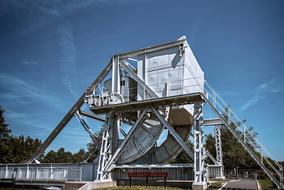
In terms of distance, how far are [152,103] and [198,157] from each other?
5187 millimetres

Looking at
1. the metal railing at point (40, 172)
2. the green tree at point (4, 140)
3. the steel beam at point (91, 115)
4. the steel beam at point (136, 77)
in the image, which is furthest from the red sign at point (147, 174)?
the green tree at point (4, 140)

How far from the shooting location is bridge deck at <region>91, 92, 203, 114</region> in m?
19.2

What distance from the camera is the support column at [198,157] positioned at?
684 inches

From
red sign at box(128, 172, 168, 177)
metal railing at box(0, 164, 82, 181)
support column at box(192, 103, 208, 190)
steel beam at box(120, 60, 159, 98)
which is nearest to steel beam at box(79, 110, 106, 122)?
metal railing at box(0, 164, 82, 181)

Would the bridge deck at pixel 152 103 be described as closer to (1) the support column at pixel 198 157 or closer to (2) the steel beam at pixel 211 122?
(1) the support column at pixel 198 157

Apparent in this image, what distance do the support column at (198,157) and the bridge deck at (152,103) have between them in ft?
3.27

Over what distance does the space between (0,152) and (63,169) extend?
32726 mm

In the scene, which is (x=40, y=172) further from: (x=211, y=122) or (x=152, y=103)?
(x=211, y=122)

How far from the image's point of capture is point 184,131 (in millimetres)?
24312

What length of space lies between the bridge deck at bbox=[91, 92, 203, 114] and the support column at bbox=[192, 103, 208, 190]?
100 centimetres

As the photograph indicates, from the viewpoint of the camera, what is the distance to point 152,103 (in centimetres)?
2064

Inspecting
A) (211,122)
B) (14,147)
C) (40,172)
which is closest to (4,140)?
(14,147)

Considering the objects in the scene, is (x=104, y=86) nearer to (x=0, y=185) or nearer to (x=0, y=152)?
(x=0, y=185)

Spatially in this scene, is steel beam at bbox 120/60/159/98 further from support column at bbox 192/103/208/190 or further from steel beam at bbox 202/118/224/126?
steel beam at bbox 202/118/224/126
